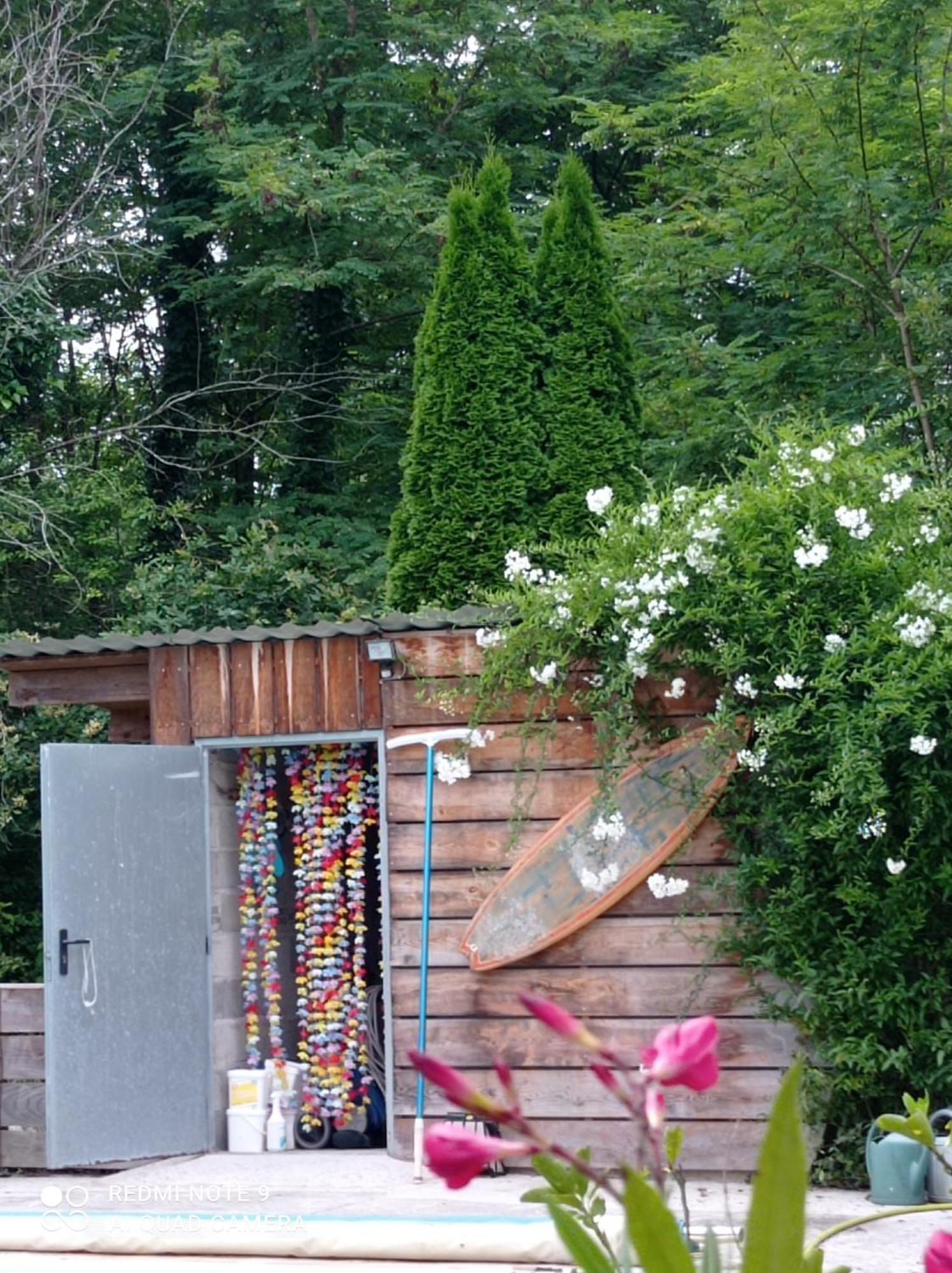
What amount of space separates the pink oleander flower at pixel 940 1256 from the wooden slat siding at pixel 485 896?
16.9 feet

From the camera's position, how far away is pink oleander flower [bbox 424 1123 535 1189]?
79 centimetres

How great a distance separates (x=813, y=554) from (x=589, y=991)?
190 cm

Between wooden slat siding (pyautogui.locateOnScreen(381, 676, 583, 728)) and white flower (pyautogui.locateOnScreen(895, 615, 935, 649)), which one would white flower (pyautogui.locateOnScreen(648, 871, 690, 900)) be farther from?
white flower (pyautogui.locateOnScreen(895, 615, 935, 649))

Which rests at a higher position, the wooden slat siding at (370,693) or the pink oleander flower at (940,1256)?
the wooden slat siding at (370,693)

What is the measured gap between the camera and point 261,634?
6.78m

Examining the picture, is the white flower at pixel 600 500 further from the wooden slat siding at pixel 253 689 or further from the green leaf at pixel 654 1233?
the green leaf at pixel 654 1233

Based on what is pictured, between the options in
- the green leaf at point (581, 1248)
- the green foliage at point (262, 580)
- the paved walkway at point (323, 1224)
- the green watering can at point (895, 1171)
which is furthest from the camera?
the green foliage at point (262, 580)

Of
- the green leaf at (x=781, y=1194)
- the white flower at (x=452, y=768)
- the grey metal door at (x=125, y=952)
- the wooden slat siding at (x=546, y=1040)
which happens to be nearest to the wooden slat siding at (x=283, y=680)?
the grey metal door at (x=125, y=952)

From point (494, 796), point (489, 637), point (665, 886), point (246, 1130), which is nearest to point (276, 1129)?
point (246, 1130)

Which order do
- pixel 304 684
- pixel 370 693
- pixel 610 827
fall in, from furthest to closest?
pixel 304 684 → pixel 370 693 → pixel 610 827

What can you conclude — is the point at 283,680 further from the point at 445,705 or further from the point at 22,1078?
the point at 22,1078

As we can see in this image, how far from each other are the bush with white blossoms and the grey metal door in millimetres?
1740

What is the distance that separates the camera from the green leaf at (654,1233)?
793 mm

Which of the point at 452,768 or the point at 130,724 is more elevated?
the point at 130,724
